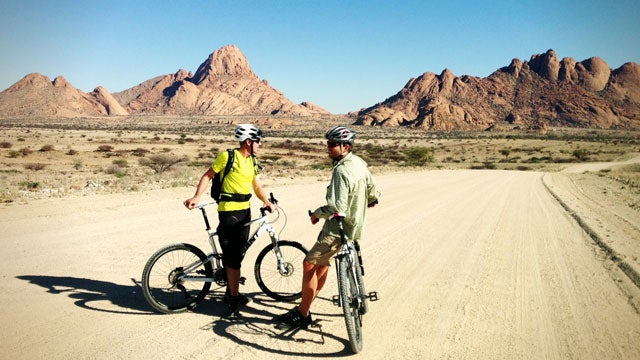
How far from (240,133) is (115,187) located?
1370cm

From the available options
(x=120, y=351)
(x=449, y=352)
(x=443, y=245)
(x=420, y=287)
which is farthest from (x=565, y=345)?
(x=120, y=351)

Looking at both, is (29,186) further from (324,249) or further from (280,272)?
(324,249)

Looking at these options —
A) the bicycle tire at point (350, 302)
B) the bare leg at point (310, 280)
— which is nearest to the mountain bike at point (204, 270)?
the bare leg at point (310, 280)

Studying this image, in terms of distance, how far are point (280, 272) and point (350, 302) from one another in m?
1.40

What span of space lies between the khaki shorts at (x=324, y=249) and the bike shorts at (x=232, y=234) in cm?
97

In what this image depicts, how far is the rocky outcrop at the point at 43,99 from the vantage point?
563 ft

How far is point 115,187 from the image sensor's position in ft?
52.6

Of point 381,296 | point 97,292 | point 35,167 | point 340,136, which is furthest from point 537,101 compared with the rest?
point 97,292

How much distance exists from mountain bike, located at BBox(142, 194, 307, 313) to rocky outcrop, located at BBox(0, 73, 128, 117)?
198995 mm

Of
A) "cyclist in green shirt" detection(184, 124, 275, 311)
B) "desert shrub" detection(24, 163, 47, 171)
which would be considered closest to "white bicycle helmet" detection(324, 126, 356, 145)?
"cyclist in green shirt" detection(184, 124, 275, 311)

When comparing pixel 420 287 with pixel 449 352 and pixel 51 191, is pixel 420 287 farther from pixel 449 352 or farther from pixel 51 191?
pixel 51 191

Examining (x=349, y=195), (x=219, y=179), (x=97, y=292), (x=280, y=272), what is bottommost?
(x=97, y=292)

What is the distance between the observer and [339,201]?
A: 3723 millimetres

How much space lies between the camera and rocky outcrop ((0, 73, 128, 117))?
563 ft
